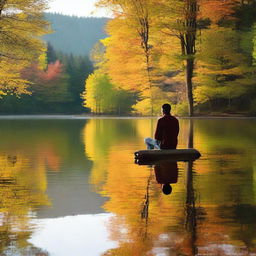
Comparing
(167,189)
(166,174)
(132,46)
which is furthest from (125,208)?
(132,46)

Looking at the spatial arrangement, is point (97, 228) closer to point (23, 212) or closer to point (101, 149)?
point (23, 212)

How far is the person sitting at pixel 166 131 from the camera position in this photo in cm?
1129

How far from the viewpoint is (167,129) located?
449 inches

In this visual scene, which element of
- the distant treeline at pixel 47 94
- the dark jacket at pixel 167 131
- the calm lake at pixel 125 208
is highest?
the distant treeline at pixel 47 94

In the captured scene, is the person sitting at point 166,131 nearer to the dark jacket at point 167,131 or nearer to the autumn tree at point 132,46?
the dark jacket at point 167,131

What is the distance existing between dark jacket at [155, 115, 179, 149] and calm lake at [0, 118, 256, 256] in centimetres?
56

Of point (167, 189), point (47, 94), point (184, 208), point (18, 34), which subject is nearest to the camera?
point (184, 208)

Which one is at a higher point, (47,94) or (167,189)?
(47,94)

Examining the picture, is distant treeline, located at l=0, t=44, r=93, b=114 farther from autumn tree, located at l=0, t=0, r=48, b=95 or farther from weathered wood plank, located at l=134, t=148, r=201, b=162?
weathered wood plank, located at l=134, t=148, r=201, b=162

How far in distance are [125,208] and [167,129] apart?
5056 mm

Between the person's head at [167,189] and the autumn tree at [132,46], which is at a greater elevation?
the autumn tree at [132,46]

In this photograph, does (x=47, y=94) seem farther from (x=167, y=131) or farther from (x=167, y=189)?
(x=167, y=189)

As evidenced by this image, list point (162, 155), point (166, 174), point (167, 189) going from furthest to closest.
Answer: point (162, 155) → point (166, 174) → point (167, 189)

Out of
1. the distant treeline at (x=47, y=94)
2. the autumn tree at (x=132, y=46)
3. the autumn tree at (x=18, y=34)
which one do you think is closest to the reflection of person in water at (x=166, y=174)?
the autumn tree at (x=18, y=34)
